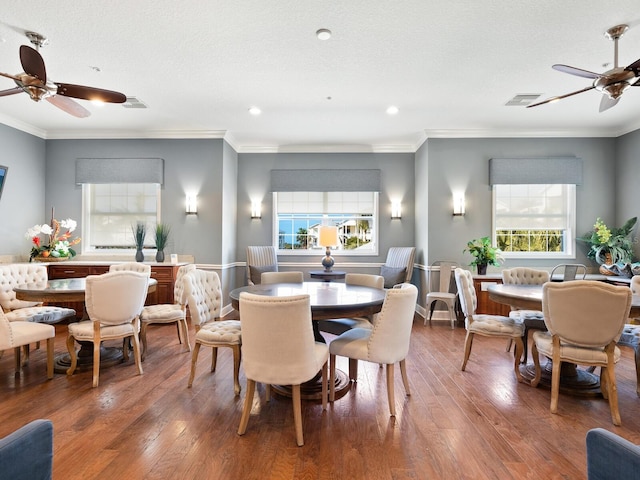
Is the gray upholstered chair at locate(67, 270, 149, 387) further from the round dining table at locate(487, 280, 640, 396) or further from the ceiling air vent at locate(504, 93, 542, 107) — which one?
the ceiling air vent at locate(504, 93, 542, 107)

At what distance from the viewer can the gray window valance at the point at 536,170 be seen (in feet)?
17.5

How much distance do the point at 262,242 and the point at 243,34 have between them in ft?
12.4

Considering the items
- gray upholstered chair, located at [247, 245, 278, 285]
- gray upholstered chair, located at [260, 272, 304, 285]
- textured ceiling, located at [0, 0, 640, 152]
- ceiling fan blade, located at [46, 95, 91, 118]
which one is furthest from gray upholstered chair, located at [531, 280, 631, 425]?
ceiling fan blade, located at [46, 95, 91, 118]

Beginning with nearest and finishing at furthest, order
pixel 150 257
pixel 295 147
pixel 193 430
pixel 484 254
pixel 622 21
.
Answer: pixel 193 430
pixel 622 21
pixel 484 254
pixel 150 257
pixel 295 147

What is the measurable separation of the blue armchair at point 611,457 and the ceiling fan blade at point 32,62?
12.2 ft

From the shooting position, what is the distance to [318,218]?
635cm

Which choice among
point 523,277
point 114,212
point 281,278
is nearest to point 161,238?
point 114,212

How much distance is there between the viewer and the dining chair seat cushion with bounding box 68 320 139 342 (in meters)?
2.99

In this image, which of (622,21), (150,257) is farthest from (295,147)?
(622,21)

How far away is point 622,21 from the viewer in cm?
270

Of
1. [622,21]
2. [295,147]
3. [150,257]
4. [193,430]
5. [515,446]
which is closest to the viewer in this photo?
[515,446]

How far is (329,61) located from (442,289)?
354cm

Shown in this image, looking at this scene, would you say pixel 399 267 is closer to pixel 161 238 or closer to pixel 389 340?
pixel 389 340

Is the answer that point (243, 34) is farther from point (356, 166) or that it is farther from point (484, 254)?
point (484, 254)
